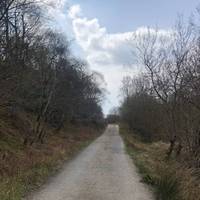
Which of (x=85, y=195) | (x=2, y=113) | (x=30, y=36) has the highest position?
(x=30, y=36)

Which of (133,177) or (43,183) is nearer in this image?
(43,183)

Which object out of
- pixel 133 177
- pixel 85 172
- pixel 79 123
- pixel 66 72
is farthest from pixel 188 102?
pixel 79 123

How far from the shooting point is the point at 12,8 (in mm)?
16344

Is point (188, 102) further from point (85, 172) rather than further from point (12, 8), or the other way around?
point (12, 8)

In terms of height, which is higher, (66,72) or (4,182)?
(66,72)

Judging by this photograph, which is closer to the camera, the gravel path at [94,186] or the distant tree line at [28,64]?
the gravel path at [94,186]

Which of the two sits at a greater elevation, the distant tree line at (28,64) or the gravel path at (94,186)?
the distant tree line at (28,64)

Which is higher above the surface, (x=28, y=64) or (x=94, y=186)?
(x=28, y=64)

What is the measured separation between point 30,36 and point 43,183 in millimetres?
8901

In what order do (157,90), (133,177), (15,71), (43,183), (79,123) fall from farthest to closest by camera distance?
1. (79,123)
2. (157,90)
3. (133,177)
4. (15,71)
5. (43,183)

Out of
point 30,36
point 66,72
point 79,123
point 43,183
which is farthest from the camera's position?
point 79,123

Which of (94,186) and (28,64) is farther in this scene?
(28,64)

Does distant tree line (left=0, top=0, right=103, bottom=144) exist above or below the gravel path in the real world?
above

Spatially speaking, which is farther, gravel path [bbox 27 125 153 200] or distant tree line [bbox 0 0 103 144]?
distant tree line [bbox 0 0 103 144]
